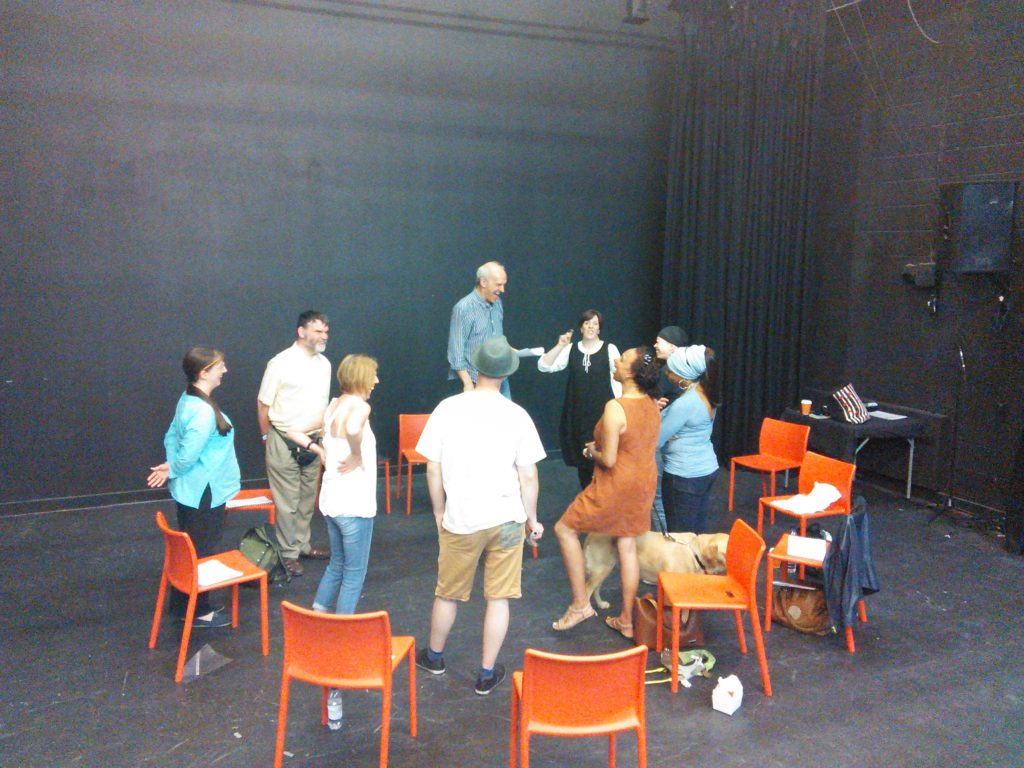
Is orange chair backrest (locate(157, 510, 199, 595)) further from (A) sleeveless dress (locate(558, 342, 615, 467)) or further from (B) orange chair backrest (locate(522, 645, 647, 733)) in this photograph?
(A) sleeveless dress (locate(558, 342, 615, 467))

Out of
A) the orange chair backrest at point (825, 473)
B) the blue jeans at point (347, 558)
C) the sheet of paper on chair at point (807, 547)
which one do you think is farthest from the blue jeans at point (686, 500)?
the blue jeans at point (347, 558)

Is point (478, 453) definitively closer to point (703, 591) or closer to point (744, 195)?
point (703, 591)

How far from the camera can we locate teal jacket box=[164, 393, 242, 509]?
3.94 meters

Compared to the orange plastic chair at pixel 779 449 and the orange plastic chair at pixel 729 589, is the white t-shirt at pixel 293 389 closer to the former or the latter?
the orange plastic chair at pixel 729 589

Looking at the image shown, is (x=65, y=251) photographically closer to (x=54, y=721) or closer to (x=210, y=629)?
→ (x=210, y=629)

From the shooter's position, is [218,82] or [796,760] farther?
[218,82]

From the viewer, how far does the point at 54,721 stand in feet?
11.4

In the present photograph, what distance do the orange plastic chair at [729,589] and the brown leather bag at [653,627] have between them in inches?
2.9

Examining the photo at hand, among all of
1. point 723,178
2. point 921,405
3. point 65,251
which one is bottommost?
point 921,405

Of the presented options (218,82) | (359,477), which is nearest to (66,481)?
(218,82)

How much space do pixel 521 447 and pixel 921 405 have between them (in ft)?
14.4

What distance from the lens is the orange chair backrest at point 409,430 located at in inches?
243

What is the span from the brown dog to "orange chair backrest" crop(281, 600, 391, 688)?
1.58 m

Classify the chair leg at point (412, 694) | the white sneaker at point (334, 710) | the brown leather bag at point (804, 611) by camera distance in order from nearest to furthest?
the chair leg at point (412, 694) → the white sneaker at point (334, 710) → the brown leather bag at point (804, 611)
